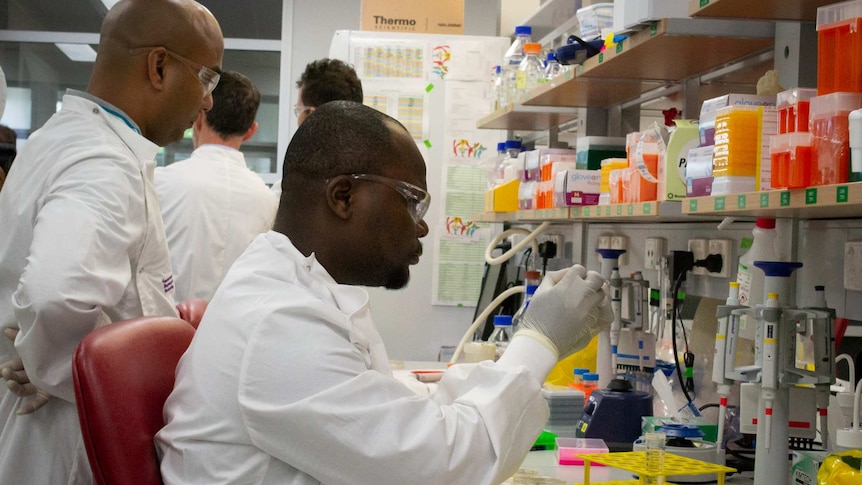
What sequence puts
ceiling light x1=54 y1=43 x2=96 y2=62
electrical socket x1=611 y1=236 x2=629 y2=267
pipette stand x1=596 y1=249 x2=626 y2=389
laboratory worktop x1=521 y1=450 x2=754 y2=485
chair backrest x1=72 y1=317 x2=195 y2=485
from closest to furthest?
chair backrest x1=72 y1=317 x2=195 y2=485 < laboratory worktop x1=521 y1=450 x2=754 y2=485 < pipette stand x1=596 y1=249 x2=626 y2=389 < electrical socket x1=611 y1=236 x2=629 y2=267 < ceiling light x1=54 y1=43 x2=96 y2=62

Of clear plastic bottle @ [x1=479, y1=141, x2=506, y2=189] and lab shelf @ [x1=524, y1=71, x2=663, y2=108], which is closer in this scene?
lab shelf @ [x1=524, y1=71, x2=663, y2=108]

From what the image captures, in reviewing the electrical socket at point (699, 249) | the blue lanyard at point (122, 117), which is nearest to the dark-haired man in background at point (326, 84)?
the blue lanyard at point (122, 117)

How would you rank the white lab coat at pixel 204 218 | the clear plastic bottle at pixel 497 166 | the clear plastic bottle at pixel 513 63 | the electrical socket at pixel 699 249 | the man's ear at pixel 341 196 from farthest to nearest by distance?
the clear plastic bottle at pixel 497 166, the clear plastic bottle at pixel 513 63, the white lab coat at pixel 204 218, the electrical socket at pixel 699 249, the man's ear at pixel 341 196

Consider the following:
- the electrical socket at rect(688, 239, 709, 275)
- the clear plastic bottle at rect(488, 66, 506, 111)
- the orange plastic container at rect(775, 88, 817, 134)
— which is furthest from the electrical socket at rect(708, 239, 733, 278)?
the clear plastic bottle at rect(488, 66, 506, 111)

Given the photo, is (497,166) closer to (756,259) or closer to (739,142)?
(756,259)

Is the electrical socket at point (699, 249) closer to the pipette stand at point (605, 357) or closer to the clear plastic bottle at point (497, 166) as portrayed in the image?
the pipette stand at point (605, 357)

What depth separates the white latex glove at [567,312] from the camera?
1.60 m

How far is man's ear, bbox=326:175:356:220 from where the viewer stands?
4.76 feet

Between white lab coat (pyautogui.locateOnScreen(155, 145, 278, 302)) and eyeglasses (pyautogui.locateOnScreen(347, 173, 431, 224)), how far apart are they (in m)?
1.68

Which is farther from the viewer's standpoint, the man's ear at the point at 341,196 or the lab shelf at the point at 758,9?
the lab shelf at the point at 758,9

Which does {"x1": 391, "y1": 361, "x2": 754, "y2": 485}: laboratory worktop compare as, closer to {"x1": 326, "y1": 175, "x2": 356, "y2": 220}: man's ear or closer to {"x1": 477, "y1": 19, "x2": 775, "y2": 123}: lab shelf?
{"x1": 326, "y1": 175, "x2": 356, "y2": 220}: man's ear

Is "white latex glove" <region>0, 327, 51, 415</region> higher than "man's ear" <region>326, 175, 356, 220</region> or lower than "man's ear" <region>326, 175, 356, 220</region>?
lower

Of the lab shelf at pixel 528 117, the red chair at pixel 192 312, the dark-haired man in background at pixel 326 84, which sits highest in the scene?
the dark-haired man in background at pixel 326 84

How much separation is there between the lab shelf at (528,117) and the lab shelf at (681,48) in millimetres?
851
